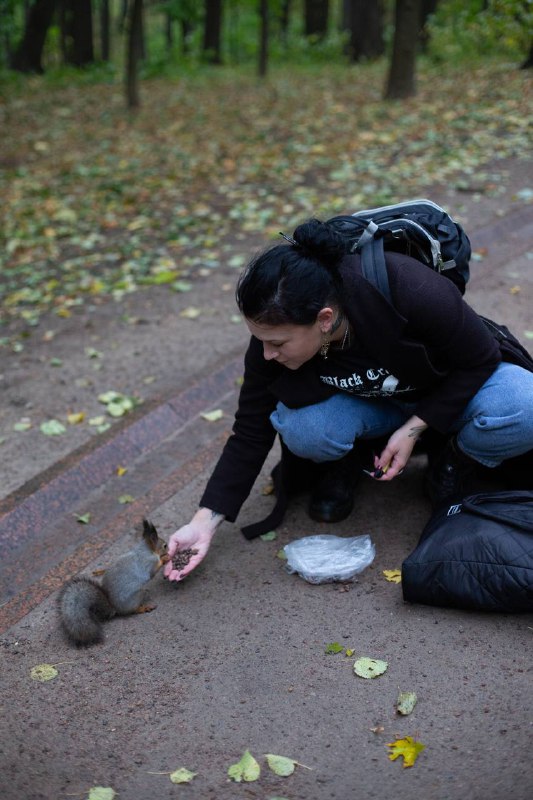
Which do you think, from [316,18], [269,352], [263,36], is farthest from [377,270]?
[316,18]

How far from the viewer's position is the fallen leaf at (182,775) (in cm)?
228

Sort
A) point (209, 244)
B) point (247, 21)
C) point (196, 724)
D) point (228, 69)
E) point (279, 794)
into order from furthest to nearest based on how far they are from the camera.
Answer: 1. point (247, 21)
2. point (228, 69)
3. point (209, 244)
4. point (196, 724)
5. point (279, 794)

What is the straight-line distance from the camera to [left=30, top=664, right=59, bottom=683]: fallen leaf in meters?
2.72

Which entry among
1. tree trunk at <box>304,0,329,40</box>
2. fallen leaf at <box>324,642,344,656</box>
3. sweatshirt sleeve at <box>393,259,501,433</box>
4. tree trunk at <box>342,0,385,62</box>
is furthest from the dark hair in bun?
tree trunk at <box>304,0,329,40</box>

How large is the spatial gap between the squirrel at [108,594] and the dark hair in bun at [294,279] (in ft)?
3.42

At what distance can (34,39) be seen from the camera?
18.1 meters

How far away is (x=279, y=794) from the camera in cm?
221

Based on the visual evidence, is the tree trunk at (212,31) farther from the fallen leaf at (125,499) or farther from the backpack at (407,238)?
the backpack at (407,238)

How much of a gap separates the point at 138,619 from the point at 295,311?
1293mm

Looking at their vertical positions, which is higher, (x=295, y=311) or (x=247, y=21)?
(x=295, y=311)

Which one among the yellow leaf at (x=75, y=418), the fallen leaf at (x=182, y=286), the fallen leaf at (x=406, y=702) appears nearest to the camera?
the fallen leaf at (x=406, y=702)

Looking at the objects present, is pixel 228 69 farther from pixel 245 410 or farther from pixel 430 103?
pixel 245 410

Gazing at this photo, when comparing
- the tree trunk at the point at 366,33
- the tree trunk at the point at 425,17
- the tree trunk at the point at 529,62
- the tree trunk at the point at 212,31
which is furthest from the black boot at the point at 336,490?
the tree trunk at the point at 212,31

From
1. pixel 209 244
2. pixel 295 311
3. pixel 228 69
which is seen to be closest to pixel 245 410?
pixel 295 311
